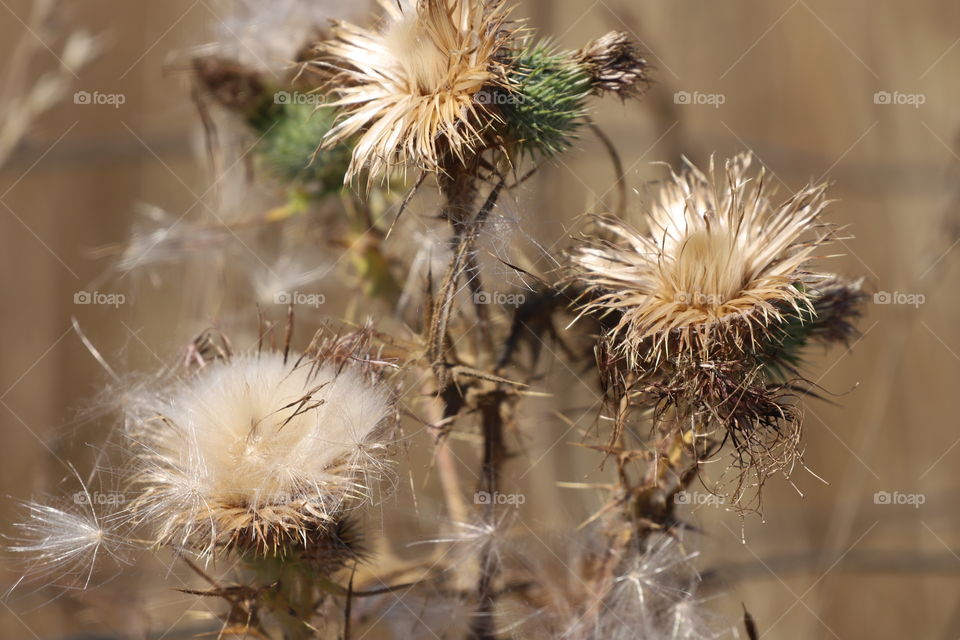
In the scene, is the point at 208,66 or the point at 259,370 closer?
the point at 259,370

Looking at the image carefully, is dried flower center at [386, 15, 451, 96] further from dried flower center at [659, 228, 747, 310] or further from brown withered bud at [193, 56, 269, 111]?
brown withered bud at [193, 56, 269, 111]

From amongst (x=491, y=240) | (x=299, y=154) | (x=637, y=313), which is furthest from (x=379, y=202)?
(x=637, y=313)

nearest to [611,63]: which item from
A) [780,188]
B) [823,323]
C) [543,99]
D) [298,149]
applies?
[543,99]

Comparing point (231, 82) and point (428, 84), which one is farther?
point (231, 82)

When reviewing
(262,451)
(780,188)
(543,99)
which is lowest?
(262,451)

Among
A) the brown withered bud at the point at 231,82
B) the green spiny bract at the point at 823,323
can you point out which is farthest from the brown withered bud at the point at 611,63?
the brown withered bud at the point at 231,82

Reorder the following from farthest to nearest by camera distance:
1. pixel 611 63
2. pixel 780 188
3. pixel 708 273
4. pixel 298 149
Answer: pixel 780 188, pixel 298 149, pixel 611 63, pixel 708 273

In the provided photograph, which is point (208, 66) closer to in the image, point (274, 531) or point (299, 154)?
point (299, 154)

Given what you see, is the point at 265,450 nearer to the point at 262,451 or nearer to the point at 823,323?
the point at 262,451
